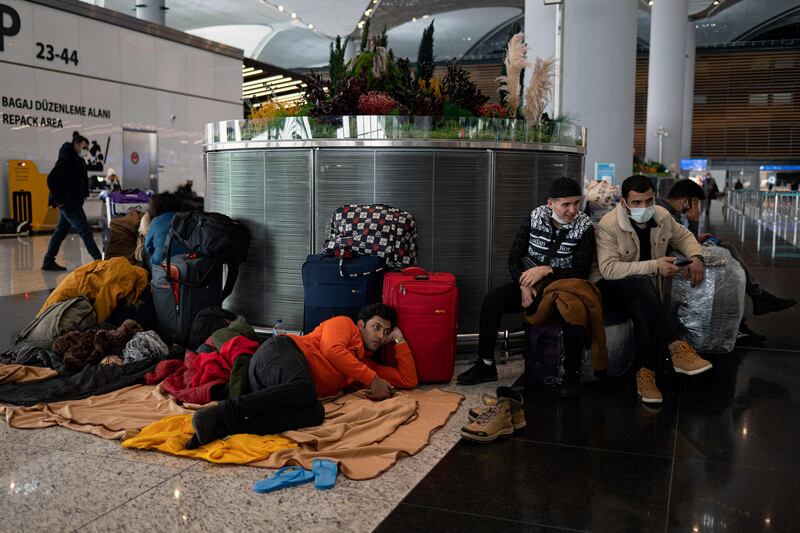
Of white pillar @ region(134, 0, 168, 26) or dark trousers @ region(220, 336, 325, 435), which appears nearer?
dark trousers @ region(220, 336, 325, 435)

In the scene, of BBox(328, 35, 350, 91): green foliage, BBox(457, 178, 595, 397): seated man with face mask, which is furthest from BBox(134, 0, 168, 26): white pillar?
BBox(457, 178, 595, 397): seated man with face mask

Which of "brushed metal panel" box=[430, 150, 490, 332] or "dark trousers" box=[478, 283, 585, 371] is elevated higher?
"brushed metal panel" box=[430, 150, 490, 332]

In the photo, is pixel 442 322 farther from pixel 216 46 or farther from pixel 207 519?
pixel 216 46

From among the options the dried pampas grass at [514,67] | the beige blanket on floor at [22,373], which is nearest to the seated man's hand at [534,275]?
the dried pampas grass at [514,67]

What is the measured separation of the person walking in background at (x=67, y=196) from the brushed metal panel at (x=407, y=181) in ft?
21.0

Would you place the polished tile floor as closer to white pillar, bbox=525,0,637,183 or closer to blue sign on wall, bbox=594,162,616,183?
blue sign on wall, bbox=594,162,616,183

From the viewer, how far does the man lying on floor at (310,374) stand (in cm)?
371

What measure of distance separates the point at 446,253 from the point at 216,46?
17169mm

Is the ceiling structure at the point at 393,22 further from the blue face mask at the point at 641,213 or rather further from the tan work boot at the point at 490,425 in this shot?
the tan work boot at the point at 490,425

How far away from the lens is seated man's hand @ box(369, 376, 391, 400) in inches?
172

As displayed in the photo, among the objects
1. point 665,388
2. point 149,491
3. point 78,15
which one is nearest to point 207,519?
point 149,491

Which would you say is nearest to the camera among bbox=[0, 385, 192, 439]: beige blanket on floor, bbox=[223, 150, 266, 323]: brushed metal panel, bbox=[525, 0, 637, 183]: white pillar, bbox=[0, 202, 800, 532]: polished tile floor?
bbox=[0, 202, 800, 532]: polished tile floor

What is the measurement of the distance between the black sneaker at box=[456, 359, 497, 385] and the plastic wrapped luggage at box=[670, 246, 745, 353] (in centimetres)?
167

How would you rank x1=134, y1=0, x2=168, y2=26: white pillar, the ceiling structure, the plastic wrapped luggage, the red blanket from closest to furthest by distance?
the red blanket → the plastic wrapped luggage → x1=134, y1=0, x2=168, y2=26: white pillar → the ceiling structure
